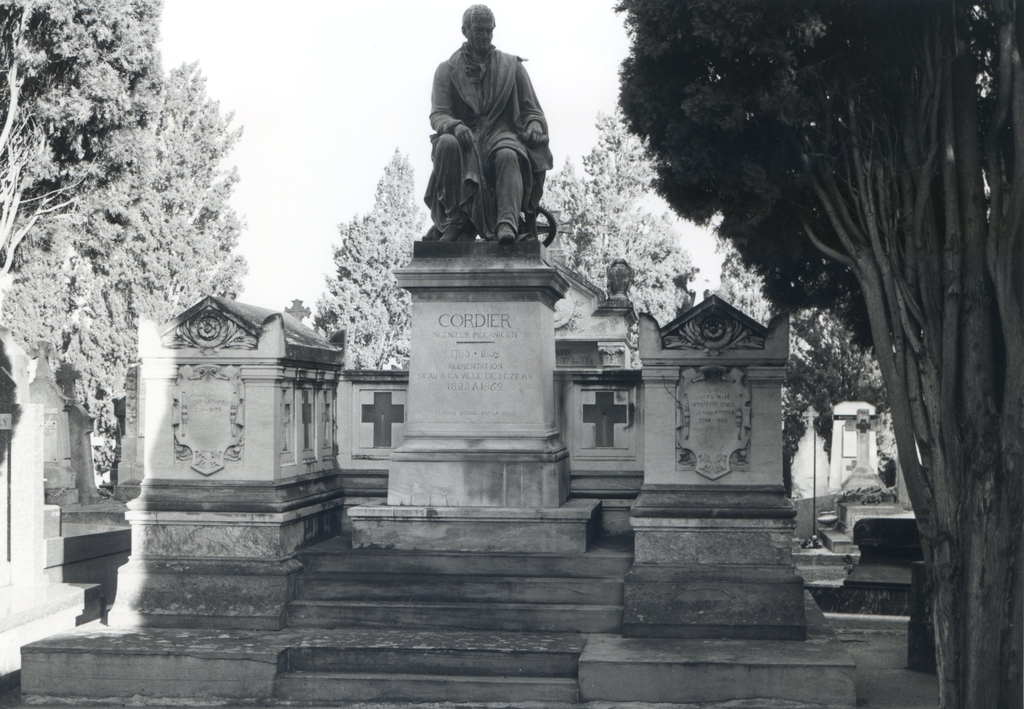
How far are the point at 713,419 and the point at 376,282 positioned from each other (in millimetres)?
34292

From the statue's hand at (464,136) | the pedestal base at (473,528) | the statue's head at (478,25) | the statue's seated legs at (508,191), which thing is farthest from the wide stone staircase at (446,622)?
the statue's head at (478,25)

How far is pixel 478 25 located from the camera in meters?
9.47

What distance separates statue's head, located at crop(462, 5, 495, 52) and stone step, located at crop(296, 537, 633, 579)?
4.10 m

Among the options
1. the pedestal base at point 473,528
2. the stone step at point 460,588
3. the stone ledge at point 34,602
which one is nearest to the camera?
the stone step at point 460,588

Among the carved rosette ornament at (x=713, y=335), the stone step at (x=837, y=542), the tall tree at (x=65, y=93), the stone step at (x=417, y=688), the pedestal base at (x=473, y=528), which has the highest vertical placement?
the tall tree at (x=65, y=93)

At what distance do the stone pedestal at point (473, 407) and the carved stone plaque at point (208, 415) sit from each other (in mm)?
1079

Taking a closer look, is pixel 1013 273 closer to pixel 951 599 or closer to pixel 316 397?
pixel 951 599

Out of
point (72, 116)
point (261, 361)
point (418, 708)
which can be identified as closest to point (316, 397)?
point (261, 361)

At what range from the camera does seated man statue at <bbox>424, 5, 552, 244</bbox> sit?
936cm

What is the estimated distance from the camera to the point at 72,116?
18469 mm

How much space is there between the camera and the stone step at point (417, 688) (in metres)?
7.40

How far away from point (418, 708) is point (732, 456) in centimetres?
286

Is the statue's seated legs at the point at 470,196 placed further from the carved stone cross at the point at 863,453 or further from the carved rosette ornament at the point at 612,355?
the carved rosette ornament at the point at 612,355

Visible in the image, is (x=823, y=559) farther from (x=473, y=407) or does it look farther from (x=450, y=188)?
(x=450, y=188)
